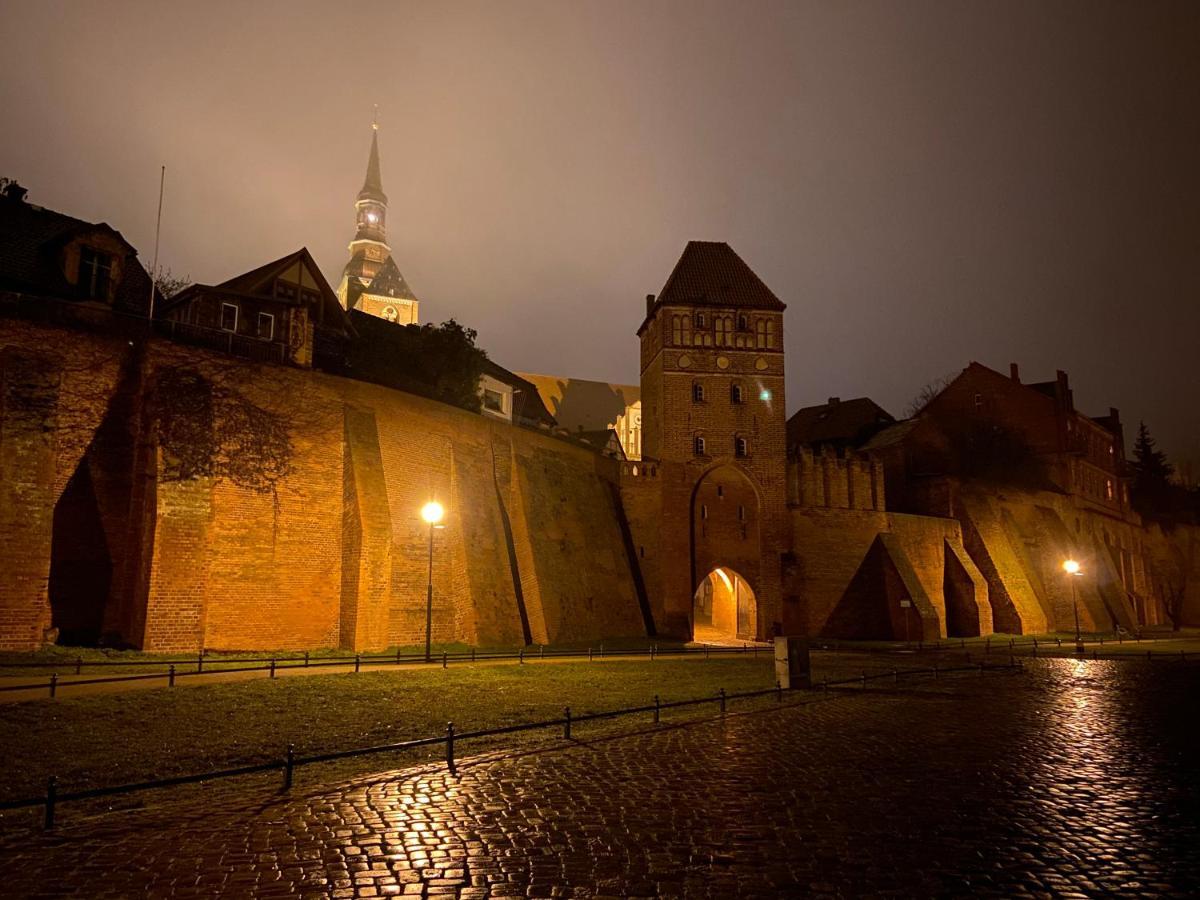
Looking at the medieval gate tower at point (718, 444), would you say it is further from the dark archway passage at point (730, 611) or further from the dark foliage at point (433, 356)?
the dark foliage at point (433, 356)

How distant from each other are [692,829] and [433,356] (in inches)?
1306

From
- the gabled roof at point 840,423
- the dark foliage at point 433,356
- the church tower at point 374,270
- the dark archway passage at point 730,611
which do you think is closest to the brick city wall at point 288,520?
the dark foliage at point 433,356

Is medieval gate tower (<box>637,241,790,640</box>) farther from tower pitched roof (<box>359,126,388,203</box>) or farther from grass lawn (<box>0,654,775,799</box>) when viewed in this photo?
tower pitched roof (<box>359,126,388,203</box>)

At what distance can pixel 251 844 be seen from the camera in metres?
7.04

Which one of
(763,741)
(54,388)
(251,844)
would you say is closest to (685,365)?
(54,388)

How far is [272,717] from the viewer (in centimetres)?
1318

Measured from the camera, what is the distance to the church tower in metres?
94.7

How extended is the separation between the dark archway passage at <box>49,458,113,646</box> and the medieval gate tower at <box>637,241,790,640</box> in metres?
24.1

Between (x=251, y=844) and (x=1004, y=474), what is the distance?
5973 centimetres

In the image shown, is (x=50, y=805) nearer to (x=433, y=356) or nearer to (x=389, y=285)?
(x=433, y=356)

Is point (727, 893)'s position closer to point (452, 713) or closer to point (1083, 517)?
point (452, 713)

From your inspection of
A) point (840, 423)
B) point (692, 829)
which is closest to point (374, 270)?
point (840, 423)

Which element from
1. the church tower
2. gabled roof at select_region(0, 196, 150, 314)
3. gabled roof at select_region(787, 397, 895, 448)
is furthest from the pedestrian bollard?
the church tower

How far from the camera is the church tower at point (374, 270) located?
94.7 meters
